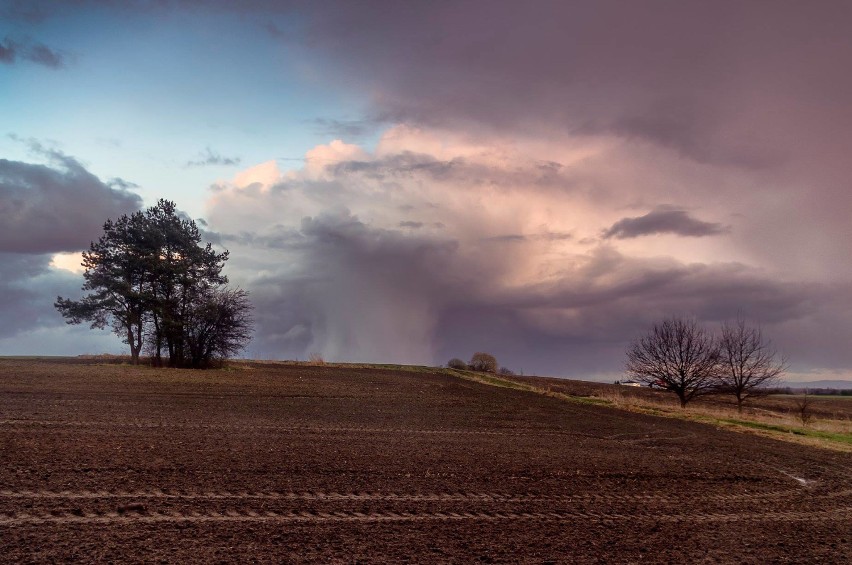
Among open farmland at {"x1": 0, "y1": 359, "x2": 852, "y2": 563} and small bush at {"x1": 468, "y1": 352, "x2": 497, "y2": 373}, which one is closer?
open farmland at {"x1": 0, "y1": 359, "x2": 852, "y2": 563}

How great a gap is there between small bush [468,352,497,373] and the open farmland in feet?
232

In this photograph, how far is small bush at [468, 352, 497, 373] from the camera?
299 feet

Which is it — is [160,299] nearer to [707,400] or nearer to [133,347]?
[133,347]

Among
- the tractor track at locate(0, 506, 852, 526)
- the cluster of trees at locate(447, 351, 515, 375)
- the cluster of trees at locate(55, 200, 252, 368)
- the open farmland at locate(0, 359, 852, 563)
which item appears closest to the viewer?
the open farmland at locate(0, 359, 852, 563)

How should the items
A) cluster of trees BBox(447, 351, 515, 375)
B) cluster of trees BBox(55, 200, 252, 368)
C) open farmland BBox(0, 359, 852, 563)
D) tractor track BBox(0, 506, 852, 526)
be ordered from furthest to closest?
1. cluster of trees BBox(447, 351, 515, 375)
2. cluster of trees BBox(55, 200, 252, 368)
3. tractor track BBox(0, 506, 852, 526)
4. open farmland BBox(0, 359, 852, 563)

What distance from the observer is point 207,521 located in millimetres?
7875

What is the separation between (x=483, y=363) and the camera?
91.2 metres

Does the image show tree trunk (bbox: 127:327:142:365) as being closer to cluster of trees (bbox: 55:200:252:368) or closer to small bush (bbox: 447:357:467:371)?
cluster of trees (bbox: 55:200:252:368)

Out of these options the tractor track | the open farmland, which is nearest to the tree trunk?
the open farmland

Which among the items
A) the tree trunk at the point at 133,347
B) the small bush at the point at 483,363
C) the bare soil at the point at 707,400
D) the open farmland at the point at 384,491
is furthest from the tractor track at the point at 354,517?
the small bush at the point at 483,363

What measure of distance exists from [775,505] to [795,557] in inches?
147

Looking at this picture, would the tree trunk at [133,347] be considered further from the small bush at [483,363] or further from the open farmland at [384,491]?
the small bush at [483,363]

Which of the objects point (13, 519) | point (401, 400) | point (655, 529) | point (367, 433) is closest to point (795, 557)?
point (655, 529)

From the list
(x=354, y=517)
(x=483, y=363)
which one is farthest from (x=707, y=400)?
(x=354, y=517)
